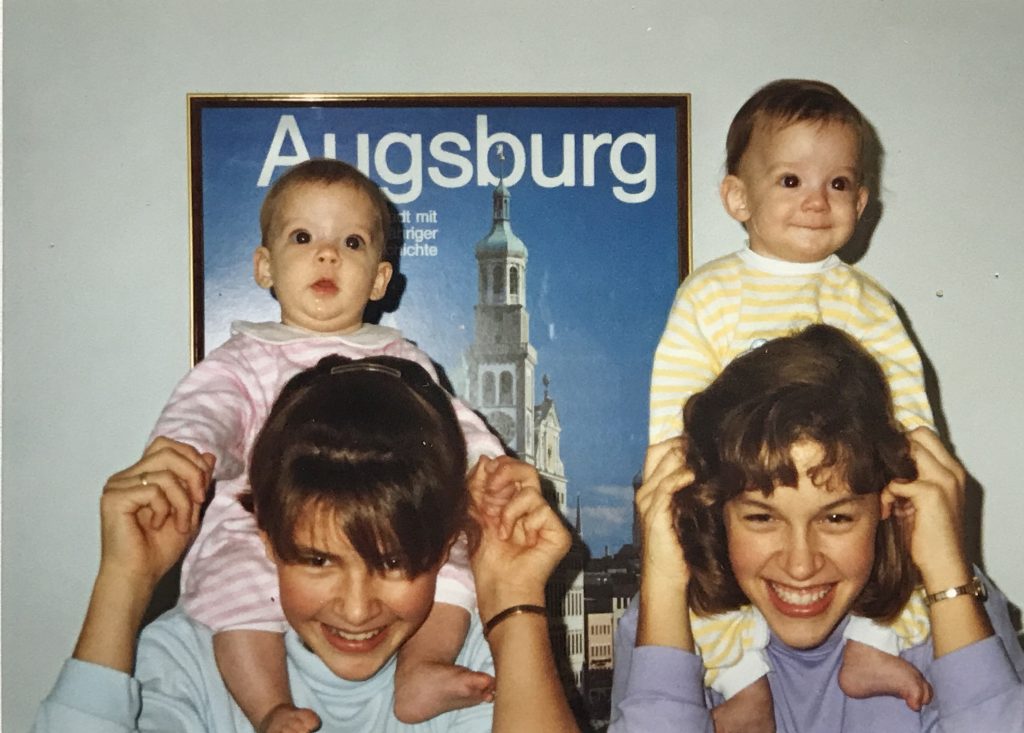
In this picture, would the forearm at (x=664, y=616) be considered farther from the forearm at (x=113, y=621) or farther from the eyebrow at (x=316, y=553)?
the forearm at (x=113, y=621)

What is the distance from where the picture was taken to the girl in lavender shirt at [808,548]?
1.08 meters

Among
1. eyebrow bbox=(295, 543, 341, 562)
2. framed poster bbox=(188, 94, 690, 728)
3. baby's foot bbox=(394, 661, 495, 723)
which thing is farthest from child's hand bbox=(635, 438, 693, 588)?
eyebrow bbox=(295, 543, 341, 562)

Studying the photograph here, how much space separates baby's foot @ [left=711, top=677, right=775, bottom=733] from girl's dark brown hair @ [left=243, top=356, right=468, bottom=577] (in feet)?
1.08

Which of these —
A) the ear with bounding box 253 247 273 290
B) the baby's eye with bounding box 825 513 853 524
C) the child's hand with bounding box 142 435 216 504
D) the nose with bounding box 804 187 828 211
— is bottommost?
the baby's eye with bounding box 825 513 853 524

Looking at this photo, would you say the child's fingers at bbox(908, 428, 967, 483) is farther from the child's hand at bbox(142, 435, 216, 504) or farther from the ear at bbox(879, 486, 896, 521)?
the child's hand at bbox(142, 435, 216, 504)

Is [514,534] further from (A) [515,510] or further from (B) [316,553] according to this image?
(B) [316,553]

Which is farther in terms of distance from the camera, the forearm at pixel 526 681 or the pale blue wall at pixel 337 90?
the pale blue wall at pixel 337 90

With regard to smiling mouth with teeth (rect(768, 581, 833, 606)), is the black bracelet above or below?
below

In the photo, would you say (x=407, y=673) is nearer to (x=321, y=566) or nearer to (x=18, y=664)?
(x=321, y=566)

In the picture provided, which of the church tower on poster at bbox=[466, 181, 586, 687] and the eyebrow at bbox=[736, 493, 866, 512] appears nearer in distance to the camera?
the eyebrow at bbox=[736, 493, 866, 512]

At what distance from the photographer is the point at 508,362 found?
4.16ft

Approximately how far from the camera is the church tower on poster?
126 cm

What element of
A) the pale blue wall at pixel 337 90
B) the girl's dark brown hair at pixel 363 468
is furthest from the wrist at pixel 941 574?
the girl's dark brown hair at pixel 363 468

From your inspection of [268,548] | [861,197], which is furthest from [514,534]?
[861,197]
